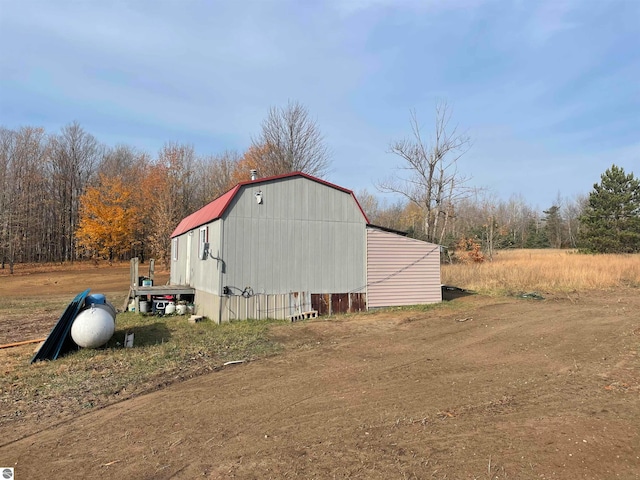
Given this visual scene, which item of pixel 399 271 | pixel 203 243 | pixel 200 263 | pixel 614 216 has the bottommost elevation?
pixel 399 271

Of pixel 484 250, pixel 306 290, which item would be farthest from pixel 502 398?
pixel 484 250

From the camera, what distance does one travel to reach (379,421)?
4371 millimetres

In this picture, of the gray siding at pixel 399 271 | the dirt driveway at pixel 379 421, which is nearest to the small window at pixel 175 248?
the gray siding at pixel 399 271

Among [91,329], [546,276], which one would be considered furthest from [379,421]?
[546,276]

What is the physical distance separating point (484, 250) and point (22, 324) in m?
32.8

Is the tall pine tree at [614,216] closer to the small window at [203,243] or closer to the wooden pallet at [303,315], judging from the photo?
the wooden pallet at [303,315]

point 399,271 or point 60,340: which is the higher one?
point 399,271

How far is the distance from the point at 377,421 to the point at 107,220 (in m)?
37.7

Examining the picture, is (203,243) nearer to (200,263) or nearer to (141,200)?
(200,263)

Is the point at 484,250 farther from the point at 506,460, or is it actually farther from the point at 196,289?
the point at 506,460

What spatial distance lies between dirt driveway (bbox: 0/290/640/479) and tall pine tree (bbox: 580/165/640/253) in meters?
29.4

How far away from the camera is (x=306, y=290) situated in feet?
40.3

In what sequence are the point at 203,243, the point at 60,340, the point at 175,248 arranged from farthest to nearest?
the point at 175,248 → the point at 203,243 → the point at 60,340

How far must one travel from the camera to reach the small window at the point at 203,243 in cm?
1245
